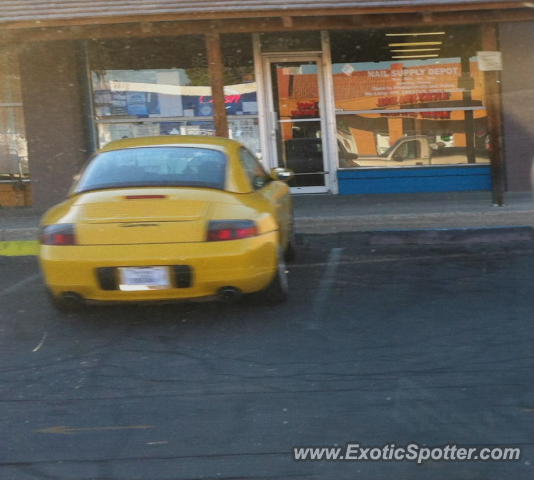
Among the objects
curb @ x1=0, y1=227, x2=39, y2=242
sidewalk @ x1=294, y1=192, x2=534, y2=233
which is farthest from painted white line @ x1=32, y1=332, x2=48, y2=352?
sidewalk @ x1=294, y1=192, x2=534, y2=233

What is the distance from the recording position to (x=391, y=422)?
445cm

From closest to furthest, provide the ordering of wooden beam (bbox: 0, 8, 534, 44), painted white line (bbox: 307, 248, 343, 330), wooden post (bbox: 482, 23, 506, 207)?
painted white line (bbox: 307, 248, 343, 330)
wooden post (bbox: 482, 23, 506, 207)
wooden beam (bbox: 0, 8, 534, 44)

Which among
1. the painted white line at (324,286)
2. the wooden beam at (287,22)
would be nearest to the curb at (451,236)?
the painted white line at (324,286)

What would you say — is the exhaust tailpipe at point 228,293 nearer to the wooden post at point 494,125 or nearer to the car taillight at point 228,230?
the car taillight at point 228,230

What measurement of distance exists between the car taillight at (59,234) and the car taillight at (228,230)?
103 cm

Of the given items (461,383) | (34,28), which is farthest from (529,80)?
(461,383)

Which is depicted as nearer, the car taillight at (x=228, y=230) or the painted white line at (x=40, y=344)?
the painted white line at (x=40, y=344)

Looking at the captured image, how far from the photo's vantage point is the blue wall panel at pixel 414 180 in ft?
46.2

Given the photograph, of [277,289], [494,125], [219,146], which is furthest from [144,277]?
[494,125]

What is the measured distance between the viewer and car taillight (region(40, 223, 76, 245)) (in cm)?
646

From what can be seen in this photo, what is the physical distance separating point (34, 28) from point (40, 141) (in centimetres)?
260

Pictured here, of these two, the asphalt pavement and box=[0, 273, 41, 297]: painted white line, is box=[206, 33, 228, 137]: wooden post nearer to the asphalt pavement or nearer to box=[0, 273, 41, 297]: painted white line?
box=[0, 273, 41, 297]: painted white line

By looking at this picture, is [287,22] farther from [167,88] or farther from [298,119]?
[167,88]

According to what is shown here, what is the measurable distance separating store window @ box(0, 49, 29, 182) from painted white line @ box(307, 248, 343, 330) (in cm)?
653
